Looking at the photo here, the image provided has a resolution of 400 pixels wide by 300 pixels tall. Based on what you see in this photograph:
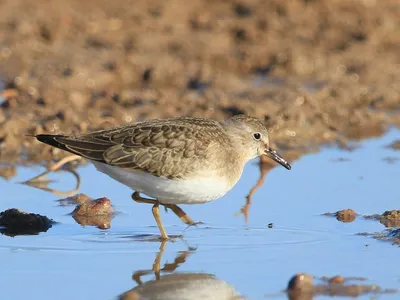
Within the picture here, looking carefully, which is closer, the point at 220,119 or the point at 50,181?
the point at 50,181

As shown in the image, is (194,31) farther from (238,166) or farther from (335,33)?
(238,166)

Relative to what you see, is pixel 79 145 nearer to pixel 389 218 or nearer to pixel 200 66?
pixel 389 218

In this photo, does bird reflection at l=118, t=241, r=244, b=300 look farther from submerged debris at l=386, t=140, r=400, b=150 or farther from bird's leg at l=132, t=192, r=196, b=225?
submerged debris at l=386, t=140, r=400, b=150

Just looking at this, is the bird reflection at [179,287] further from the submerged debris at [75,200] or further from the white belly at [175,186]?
the submerged debris at [75,200]

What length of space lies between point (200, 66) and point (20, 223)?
6112mm

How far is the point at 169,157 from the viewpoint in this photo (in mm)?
8516

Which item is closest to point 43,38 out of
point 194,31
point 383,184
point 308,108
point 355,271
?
point 194,31

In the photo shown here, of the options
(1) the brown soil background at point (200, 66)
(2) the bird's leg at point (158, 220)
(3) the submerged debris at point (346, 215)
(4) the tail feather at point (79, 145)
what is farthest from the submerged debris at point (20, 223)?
(3) the submerged debris at point (346, 215)

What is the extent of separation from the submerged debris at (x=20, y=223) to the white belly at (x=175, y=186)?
0.85 metres

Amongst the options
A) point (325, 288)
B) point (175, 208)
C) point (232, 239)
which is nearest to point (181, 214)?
point (175, 208)

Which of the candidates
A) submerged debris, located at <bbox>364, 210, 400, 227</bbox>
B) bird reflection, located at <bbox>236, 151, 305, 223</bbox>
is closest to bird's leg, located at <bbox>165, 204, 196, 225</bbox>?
bird reflection, located at <bbox>236, 151, 305, 223</bbox>

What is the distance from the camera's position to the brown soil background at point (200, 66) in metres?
12.3

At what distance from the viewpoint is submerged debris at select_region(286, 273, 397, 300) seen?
22.6 ft

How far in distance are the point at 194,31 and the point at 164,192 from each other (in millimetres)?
7278
